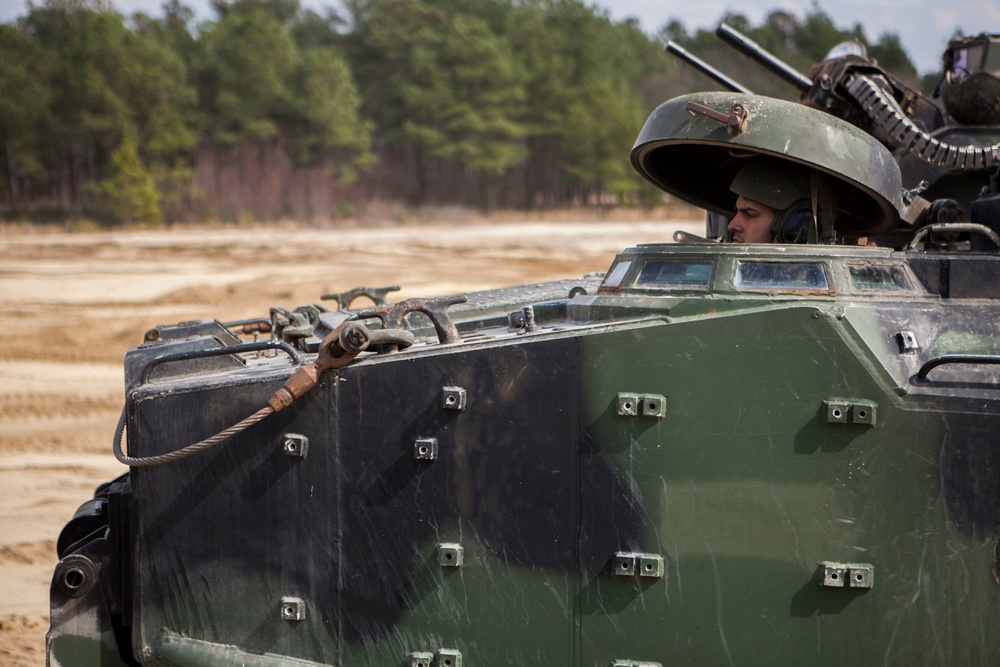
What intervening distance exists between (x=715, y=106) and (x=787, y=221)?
25.5 inches

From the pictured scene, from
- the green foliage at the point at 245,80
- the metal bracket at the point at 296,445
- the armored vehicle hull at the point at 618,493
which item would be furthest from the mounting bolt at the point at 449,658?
the green foliage at the point at 245,80

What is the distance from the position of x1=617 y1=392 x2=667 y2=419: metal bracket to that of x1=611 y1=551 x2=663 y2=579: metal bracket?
0.49 meters

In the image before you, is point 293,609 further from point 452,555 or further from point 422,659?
point 452,555

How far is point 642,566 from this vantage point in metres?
3.99

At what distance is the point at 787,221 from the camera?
509 centimetres

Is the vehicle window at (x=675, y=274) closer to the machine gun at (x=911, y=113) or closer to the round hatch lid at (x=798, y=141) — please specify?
the round hatch lid at (x=798, y=141)

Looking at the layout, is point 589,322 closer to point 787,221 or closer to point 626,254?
point 626,254

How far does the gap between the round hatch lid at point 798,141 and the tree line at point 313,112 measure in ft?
97.9

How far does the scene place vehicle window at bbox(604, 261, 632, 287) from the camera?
473cm

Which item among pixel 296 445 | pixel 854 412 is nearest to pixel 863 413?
pixel 854 412

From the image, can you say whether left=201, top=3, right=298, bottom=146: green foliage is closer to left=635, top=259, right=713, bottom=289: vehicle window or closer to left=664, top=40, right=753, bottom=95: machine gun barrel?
left=664, top=40, right=753, bottom=95: machine gun barrel

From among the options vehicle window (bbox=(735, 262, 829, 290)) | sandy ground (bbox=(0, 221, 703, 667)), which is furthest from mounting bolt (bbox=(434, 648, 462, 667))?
sandy ground (bbox=(0, 221, 703, 667))

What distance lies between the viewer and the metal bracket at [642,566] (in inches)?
157

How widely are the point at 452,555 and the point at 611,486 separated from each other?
62 cm
